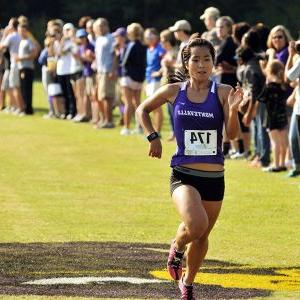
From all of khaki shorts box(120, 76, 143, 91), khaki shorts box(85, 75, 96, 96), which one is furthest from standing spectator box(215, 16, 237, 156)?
khaki shorts box(85, 75, 96, 96)

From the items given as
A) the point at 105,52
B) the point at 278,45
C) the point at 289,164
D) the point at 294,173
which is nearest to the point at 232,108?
the point at 294,173

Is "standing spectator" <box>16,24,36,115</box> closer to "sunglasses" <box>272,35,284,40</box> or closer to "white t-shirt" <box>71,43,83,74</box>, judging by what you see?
"white t-shirt" <box>71,43,83,74</box>

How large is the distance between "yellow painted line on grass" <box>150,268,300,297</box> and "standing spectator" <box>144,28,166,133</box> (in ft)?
43.3

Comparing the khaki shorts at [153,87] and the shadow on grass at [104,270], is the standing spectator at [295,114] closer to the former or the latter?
the shadow on grass at [104,270]

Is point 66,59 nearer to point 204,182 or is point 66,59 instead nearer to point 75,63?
point 75,63

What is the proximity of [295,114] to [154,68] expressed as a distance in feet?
23.7

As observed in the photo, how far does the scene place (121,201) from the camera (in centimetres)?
1548

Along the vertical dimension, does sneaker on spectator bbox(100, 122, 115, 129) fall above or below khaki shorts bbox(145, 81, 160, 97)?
below

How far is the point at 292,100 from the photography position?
1756 cm

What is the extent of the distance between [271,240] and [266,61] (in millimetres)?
6587

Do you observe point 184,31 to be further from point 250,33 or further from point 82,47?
point 82,47

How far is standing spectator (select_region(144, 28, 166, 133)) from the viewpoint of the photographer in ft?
77.5

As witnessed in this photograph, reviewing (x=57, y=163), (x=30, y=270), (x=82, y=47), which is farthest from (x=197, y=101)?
(x=82, y=47)

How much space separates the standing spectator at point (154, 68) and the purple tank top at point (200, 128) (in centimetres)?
1425
